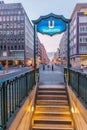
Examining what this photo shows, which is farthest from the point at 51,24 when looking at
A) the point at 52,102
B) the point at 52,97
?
the point at 52,102

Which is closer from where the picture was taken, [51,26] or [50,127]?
[50,127]

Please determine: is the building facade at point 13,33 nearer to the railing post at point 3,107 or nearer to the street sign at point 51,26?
the street sign at point 51,26

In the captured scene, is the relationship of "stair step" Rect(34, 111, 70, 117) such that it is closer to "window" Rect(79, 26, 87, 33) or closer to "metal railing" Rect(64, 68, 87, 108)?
"metal railing" Rect(64, 68, 87, 108)

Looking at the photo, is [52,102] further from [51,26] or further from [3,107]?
[51,26]

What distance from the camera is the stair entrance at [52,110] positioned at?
8.89 m

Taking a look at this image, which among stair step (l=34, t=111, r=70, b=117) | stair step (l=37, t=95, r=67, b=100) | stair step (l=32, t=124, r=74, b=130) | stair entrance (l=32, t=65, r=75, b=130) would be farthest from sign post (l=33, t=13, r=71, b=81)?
stair step (l=32, t=124, r=74, b=130)

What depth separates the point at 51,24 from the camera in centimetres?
1477

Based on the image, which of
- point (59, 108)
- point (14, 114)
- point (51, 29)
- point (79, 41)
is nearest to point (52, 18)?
point (51, 29)

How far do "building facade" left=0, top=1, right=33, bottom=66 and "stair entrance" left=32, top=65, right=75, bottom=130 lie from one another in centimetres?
9104

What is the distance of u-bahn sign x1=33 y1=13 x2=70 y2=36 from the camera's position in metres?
14.5

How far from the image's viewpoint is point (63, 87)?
40.7 feet

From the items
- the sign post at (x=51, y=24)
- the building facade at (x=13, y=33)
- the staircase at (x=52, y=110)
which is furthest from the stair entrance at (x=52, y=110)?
the building facade at (x=13, y=33)

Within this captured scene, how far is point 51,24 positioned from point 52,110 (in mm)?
6878

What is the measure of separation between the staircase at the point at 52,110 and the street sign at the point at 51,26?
4.43m
